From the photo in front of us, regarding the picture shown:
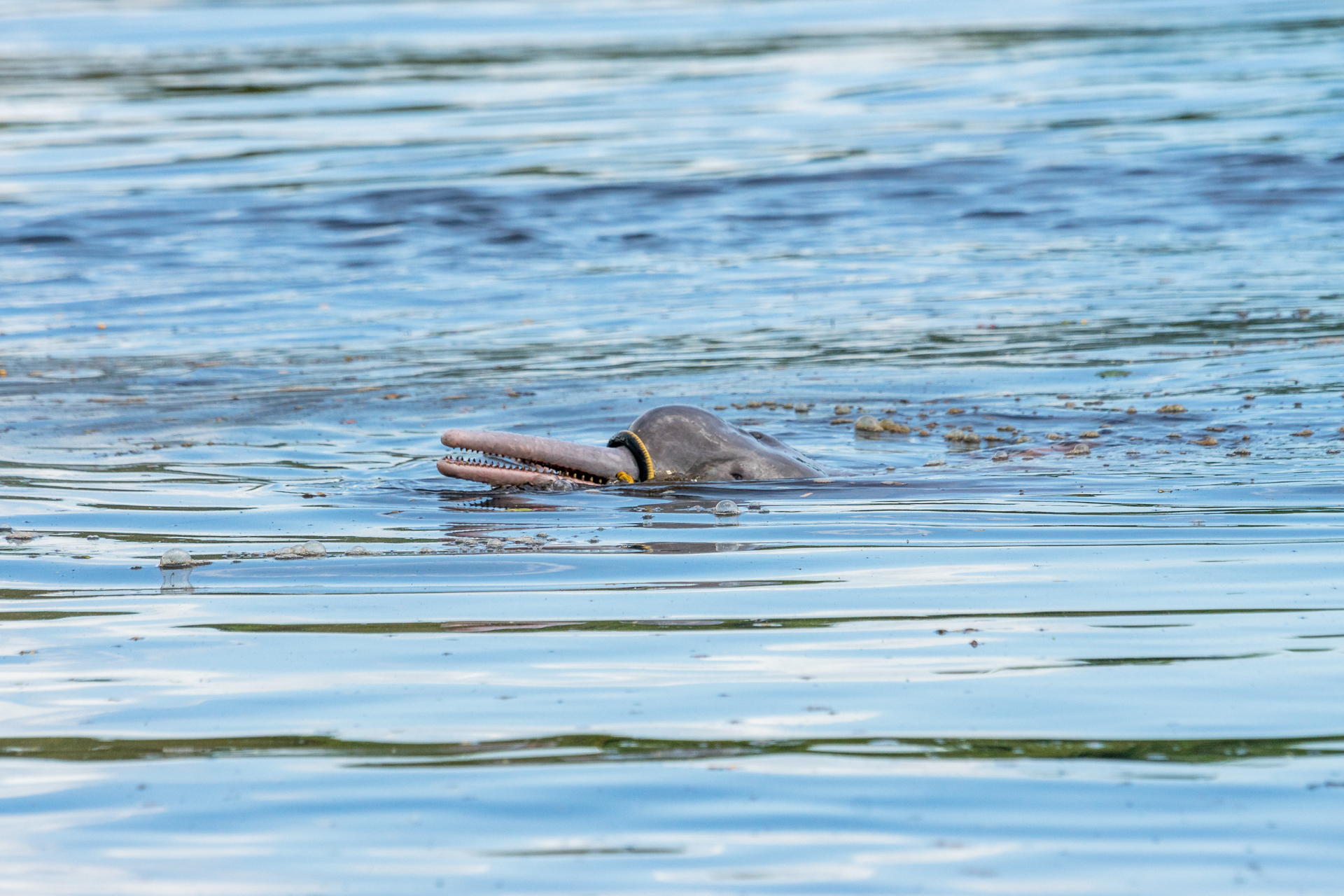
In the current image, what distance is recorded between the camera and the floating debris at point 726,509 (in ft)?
27.0

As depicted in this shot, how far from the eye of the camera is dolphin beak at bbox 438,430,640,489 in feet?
29.0

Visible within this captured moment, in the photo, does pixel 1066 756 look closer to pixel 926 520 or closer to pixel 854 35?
pixel 926 520

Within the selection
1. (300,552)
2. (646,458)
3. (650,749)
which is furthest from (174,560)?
(650,749)

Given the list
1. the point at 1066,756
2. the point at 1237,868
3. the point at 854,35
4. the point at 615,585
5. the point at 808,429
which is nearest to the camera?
the point at 1237,868

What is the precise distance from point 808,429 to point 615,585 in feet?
14.4

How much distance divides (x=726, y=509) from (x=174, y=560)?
8.47ft

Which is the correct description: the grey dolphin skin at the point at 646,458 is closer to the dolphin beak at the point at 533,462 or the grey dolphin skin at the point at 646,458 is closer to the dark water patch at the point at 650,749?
the dolphin beak at the point at 533,462

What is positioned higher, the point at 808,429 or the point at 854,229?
the point at 854,229

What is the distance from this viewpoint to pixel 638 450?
9156mm

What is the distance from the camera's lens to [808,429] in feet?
35.9

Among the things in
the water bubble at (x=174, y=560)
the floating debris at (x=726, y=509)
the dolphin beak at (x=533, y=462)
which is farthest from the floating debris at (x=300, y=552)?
the floating debris at (x=726, y=509)

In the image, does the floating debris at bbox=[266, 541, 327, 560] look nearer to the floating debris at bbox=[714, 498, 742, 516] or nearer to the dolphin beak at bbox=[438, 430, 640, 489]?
the dolphin beak at bbox=[438, 430, 640, 489]

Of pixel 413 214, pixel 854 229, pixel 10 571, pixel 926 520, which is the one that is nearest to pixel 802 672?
pixel 926 520

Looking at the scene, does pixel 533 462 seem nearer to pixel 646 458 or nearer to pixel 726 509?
pixel 646 458
